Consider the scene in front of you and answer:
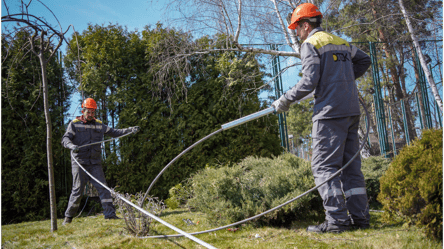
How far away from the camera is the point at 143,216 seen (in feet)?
10.7

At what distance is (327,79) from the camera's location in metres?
2.85

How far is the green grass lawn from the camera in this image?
2369 mm

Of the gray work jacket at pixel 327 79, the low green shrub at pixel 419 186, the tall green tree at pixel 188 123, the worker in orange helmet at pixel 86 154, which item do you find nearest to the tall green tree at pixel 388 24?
the tall green tree at pixel 188 123

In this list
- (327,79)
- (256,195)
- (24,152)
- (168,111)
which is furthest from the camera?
(168,111)

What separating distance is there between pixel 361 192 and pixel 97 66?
20.7 feet

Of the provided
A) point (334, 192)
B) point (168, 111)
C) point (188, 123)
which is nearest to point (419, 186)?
point (334, 192)

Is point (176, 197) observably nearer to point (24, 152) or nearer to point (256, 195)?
point (256, 195)

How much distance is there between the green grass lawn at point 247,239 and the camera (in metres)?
2.37

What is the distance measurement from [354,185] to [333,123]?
68 centimetres

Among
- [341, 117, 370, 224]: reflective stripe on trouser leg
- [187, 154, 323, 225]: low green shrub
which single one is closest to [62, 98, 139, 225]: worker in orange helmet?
[187, 154, 323, 225]: low green shrub

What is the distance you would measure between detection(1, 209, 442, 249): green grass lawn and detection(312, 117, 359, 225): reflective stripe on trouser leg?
20 centimetres

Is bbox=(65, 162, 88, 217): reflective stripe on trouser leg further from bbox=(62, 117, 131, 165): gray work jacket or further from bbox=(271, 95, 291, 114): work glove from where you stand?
bbox=(271, 95, 291, 114): work glove

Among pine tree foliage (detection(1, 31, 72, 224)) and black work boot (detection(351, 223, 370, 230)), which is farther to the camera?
pine tree foliage (detection(1, 31, 72, 224))

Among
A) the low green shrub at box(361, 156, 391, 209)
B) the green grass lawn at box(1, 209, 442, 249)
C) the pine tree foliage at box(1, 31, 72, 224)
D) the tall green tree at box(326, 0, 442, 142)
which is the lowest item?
the green grass lawn at box(1, 209, 442, 249)
